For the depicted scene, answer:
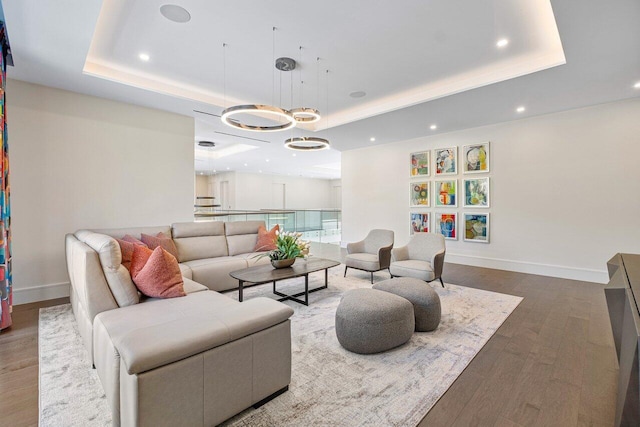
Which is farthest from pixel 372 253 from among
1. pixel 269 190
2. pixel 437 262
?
pixel 269 190

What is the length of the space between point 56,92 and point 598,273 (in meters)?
8.90

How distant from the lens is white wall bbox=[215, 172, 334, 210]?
522 inches

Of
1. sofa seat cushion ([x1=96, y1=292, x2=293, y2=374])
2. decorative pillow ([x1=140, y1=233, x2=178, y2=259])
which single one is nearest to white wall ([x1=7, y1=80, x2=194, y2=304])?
decorative pillow ([x1=140, y1=233, x2=178, y2=259])

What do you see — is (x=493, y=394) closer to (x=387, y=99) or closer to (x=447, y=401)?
(x=447, y=401)

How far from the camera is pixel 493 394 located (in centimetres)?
203

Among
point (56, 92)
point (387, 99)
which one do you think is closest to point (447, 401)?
point (387, 99)

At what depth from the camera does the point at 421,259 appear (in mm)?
4758

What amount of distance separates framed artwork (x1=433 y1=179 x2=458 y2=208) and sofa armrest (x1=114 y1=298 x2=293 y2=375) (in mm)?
5495

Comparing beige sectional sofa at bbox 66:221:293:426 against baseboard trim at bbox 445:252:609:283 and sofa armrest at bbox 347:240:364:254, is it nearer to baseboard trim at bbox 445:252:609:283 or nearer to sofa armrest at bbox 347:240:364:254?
sofa armrest at bbox 347:240:364:254

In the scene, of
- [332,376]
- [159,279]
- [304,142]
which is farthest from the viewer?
[304,142]

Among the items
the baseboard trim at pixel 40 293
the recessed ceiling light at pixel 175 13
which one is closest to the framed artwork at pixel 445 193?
the recessed ceiling light at pixel 175 13

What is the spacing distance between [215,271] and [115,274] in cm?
184

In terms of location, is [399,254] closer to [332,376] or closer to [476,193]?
[476,193]

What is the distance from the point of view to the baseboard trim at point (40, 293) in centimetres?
391
